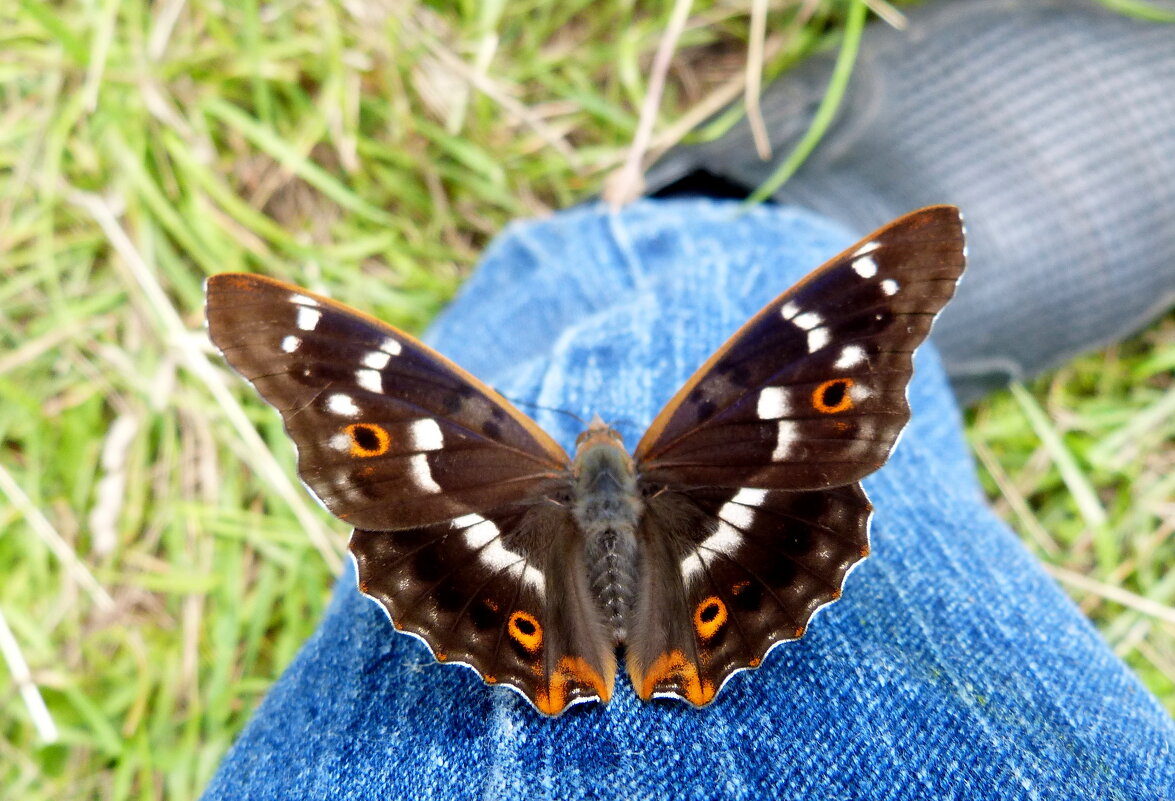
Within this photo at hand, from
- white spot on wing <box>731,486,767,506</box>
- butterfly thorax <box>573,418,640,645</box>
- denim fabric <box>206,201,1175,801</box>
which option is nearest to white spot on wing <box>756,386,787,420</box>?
white spot on wing <box>731,486,767,506</box>

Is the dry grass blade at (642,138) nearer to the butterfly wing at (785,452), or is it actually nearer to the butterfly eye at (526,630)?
the butterfly wing at (785,452)

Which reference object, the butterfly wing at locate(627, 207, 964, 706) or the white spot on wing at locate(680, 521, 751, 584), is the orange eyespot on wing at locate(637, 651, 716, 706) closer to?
the butterfly wing at locate(627, 207, 964, 706)

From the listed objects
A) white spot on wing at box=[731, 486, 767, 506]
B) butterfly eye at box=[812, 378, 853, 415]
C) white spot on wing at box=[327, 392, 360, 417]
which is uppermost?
butterfly eye at box=[812, 378, 853, 415]

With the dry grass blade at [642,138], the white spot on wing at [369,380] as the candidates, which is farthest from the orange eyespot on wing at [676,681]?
the dry grass blade at [642,138]

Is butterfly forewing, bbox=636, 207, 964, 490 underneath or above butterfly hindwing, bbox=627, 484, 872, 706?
above

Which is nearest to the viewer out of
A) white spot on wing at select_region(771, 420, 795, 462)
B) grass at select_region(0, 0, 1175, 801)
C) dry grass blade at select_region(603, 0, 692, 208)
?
white spot on wing at select_region(771, 420, 795, 462)

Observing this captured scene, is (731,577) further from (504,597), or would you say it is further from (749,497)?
(504,597)

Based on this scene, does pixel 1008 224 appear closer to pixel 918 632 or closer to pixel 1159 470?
pixel 1159 470
